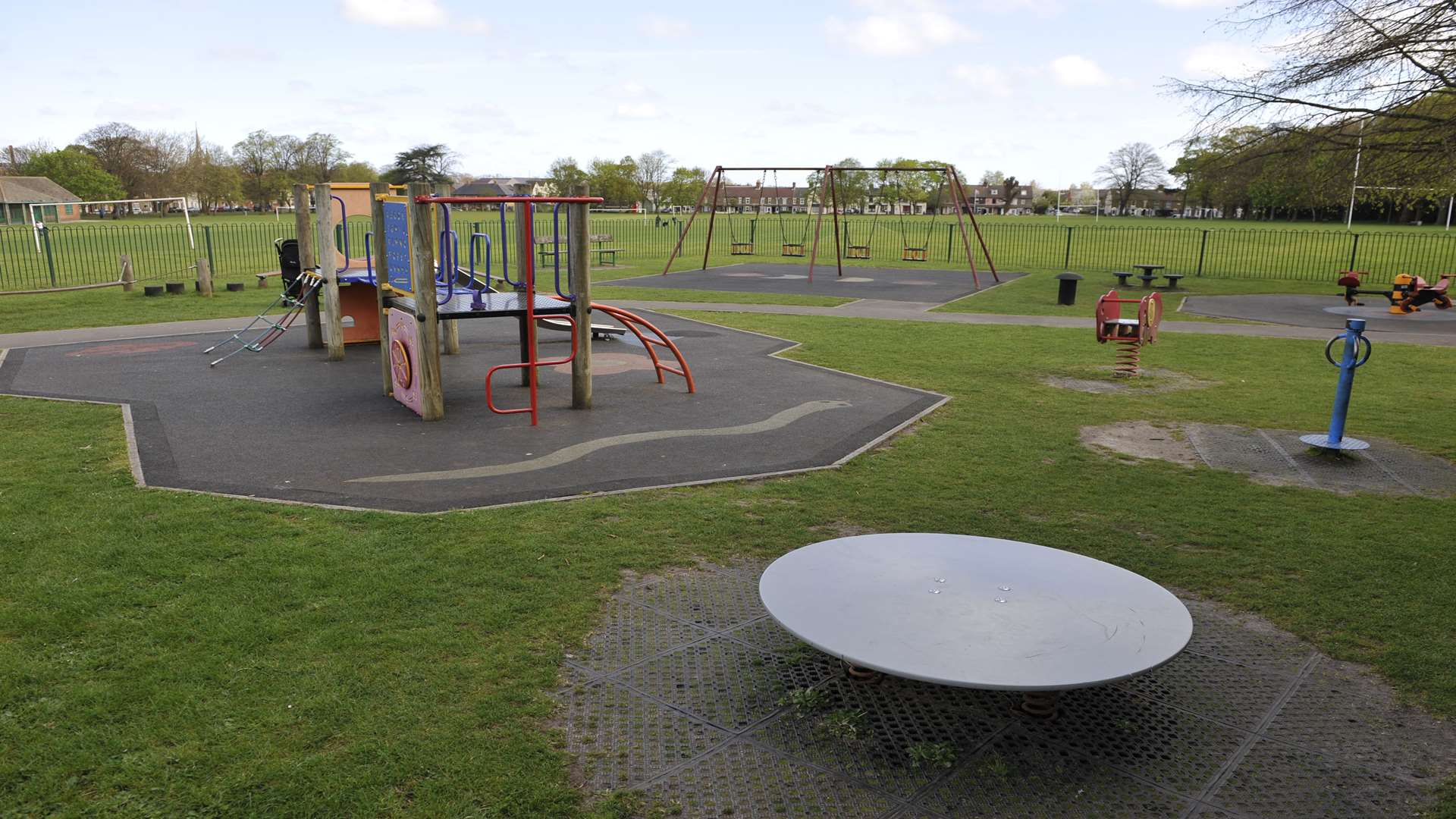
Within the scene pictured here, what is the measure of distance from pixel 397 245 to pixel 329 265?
241 cm

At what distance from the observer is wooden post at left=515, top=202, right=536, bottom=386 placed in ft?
29.7

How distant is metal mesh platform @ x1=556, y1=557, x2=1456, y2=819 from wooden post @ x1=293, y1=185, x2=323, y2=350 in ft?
31.3

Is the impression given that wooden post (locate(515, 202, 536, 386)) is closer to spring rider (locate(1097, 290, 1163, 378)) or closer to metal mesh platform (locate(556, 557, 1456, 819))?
metal mesh platform (locate(556, 557, 1456, 819))

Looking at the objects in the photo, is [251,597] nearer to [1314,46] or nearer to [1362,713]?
[1362,713]

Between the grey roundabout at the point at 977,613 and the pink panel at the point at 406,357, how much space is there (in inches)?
213

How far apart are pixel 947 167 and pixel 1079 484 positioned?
16218 millimetres

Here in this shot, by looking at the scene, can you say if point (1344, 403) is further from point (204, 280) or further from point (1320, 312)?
point (204, 280)

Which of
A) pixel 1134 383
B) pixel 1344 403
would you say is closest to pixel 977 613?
pixel 1344 403

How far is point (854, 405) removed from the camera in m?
9.70

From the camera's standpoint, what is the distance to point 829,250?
38.6m

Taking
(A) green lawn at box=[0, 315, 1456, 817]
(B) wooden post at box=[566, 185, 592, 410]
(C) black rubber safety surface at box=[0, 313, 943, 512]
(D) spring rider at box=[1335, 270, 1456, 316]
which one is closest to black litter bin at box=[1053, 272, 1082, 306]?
(D) spring rider at box=[1335, 270, 1456, 316]

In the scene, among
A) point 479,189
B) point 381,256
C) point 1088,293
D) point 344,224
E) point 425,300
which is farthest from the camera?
point 479,189

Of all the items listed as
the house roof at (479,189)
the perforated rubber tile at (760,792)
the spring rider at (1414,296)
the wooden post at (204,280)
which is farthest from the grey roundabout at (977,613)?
the house roof at (479,189)

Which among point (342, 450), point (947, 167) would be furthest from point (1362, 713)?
point (947, 167)
